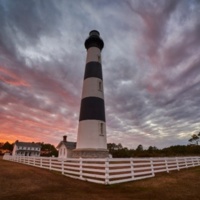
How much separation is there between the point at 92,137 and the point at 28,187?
9143 millimetres

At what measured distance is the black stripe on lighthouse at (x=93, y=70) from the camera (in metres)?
19.3

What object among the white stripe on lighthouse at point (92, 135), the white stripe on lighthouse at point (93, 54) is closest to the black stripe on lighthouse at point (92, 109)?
the white stripe on lighthouse at point (92, 135)

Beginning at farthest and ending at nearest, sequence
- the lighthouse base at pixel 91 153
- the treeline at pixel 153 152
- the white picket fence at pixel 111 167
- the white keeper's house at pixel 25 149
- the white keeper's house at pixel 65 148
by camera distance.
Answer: the white keeper's house at pixel 25 149 < the treeline at pixel 153 152 < the white keeper's house at pixel 65 148 < the lighthouse base at pixel 91 153 < the white picket fence at pixel 111 167

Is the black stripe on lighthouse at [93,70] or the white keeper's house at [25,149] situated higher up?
the black stripe on lighthouse at [93,70]

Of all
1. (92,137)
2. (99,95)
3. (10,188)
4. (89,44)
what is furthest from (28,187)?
(89,44)

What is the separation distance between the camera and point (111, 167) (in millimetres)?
15789

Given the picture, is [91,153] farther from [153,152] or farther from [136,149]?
[136,149]

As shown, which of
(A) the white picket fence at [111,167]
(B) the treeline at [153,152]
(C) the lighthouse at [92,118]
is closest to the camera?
(A) the white picket fence at [111,167]

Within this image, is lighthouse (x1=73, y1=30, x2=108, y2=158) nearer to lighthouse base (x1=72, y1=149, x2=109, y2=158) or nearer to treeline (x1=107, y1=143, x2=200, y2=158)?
lighthouse base (x1=72, y1=149, x2=109, y2=158)

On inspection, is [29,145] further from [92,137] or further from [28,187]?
[28,187]

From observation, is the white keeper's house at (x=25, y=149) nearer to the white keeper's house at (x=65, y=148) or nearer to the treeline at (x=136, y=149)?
the treeline at (x=136, y=149)

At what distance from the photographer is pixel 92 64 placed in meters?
19.8

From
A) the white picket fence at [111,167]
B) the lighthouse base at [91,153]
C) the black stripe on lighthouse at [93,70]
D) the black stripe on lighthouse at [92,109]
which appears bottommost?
the white picket fence at [111,167]

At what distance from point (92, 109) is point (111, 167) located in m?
5.45
